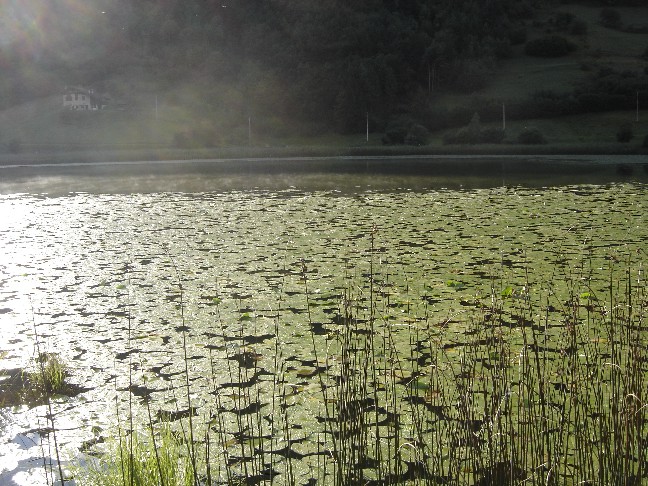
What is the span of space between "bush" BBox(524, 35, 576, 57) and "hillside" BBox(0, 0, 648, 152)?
0.19m

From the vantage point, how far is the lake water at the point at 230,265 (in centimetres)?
629

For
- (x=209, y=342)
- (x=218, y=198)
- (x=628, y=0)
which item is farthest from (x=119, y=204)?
(x=628, y=0)

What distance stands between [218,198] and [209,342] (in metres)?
14.4

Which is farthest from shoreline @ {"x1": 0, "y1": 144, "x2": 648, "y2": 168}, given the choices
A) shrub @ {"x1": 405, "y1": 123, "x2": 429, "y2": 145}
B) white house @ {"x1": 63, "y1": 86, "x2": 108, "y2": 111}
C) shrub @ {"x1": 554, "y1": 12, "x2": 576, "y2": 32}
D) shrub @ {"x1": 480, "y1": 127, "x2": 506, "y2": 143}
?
shrub @ {"x1": 554, "y1": 12, "x2": 576, "y2": 32}

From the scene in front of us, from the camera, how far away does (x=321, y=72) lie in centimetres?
6638

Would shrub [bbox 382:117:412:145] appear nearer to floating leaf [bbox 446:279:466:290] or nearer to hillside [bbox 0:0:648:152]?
Answer: hillside [bbox 0:0:648:152]

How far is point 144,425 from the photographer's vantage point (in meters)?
5.21

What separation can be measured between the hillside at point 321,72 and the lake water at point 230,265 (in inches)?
1213

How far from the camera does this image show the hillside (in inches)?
2184

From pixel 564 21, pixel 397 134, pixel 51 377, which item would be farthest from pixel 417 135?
pixel 51 377

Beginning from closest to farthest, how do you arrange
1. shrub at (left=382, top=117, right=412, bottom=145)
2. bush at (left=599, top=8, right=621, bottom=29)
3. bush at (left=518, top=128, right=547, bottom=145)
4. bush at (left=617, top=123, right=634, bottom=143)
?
1. bush at (left=617, top=123, right=634, bottom=143)
2. bush at (left=518, top=128, right=547, bottom=145)
3. shrub at (left=382, top=117, right=412, bottom=145)
4. bush at (left=599, top=8, right=621, bottom=29)

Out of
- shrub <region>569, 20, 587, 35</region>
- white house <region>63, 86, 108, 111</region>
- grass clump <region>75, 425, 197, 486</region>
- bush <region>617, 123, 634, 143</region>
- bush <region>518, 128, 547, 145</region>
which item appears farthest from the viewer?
shrub <region>569, 20, 587, 35</region>

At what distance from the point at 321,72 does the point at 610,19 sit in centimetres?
3669

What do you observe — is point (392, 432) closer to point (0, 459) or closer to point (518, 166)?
point (0, 459)
